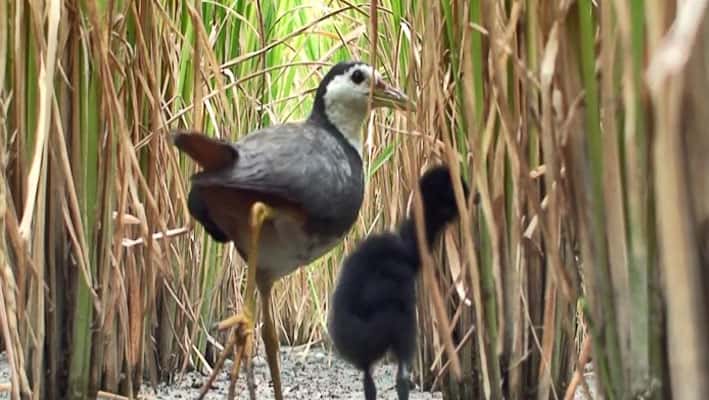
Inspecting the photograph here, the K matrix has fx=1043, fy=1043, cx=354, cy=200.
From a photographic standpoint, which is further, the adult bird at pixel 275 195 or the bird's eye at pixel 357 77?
the bird's eye at pixel 357 77

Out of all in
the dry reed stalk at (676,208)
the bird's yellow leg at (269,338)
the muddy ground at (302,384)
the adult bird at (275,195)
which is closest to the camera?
the dry reed stalk at (676,208)

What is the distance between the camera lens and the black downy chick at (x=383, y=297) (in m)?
1.79

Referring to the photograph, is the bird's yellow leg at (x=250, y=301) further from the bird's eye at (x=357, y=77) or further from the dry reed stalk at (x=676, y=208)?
the dry reed stalk at (x=676, y=208)

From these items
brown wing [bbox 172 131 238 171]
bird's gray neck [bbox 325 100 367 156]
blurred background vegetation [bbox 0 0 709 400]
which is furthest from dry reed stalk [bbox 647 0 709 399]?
bird's gray neck [bbox 325 100 367 156]

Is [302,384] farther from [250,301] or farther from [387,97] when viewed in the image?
[250,301]

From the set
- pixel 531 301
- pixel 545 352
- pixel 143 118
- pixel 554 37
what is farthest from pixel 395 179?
pixel 554 37

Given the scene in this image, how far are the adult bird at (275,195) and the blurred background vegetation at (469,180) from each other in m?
0.11

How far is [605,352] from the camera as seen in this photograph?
37.3 inches

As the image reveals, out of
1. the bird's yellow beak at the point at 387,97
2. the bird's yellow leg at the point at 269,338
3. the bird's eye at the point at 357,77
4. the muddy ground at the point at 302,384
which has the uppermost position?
the bird's eye at the point at 357,77

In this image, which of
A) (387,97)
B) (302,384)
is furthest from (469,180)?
(302,384)

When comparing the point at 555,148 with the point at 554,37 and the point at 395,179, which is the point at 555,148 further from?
the point at 395,179

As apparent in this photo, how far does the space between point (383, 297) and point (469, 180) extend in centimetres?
25

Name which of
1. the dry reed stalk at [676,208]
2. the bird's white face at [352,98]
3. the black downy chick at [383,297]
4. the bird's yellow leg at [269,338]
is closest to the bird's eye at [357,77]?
the bird's white face at [352,98]

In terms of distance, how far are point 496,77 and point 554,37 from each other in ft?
0.36
